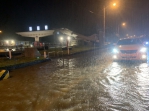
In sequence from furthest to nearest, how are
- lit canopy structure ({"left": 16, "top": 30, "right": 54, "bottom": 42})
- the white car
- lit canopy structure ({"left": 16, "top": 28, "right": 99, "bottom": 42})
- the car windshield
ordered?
lit canopy structure ({"left": 16, "top": 30, "right": 54, "bottom": 42}) → lit canopy structure ({"left": 16, "top": 28, "right": 99, "bottom": 42}) → the car windshield → the white car

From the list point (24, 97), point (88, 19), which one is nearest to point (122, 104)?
point (24, 97)

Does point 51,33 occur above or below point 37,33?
below

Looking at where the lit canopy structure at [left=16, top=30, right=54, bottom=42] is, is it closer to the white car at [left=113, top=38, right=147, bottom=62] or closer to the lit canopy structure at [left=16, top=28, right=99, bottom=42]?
the lit canopy structure at [left=16, top=28, right=99, bottom=42]

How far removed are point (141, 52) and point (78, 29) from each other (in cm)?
3540

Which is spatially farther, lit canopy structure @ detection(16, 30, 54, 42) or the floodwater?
lit canopy structure @ detection(16, 30, 54, 42)

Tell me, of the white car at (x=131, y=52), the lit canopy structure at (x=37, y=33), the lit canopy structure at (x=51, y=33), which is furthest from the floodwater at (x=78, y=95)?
the lit canopy structure at (x=37, y=33)

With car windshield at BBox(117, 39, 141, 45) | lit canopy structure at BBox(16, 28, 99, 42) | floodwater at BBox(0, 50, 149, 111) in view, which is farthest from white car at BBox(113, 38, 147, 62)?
lit canopy structure at BBox(16, 28, 99, 42)

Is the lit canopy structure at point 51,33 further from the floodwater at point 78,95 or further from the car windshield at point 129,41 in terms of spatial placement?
the floodwater at point 78,95

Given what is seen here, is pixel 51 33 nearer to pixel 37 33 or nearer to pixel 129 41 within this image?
pixel 37 33

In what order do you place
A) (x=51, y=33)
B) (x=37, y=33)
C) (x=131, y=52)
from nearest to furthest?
1. (x=131, y=52)
2. (x=51, y=33)
3. (x=37, y=33)

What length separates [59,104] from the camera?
15.3 feet

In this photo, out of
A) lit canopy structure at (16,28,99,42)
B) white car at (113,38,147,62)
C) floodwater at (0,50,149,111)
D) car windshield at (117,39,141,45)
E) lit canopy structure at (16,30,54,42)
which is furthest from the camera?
lit canopy structure at (16,30,54,42)

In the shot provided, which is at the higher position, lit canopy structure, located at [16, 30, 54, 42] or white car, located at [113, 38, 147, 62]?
lit canopy structure, located at [16, 30, 54, 42]

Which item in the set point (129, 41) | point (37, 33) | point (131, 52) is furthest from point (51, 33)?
point (131, 52)
